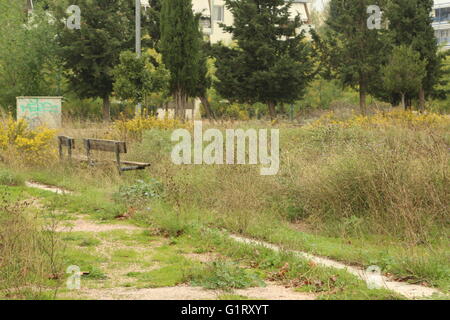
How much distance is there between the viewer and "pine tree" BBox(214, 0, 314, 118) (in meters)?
35.7

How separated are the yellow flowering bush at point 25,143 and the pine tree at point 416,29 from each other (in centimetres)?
2398

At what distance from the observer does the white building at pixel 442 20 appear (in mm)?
85375

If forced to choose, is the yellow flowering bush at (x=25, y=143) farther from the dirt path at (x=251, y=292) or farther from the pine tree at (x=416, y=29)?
the pine tree at (x=416, y=29)

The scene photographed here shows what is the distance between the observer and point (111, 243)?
9.23 meters

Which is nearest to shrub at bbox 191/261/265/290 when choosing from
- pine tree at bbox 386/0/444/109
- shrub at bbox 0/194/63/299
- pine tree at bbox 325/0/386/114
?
shrub at bbox 0/194/63/299

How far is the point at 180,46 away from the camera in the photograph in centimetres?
2625

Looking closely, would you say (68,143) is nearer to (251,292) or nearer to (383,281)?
(251,292)

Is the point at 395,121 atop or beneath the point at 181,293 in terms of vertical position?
atop

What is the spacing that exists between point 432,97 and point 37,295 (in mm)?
36765

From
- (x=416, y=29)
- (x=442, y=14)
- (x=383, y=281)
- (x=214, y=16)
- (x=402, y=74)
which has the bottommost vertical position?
(x=383, y=281)

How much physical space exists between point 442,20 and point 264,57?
5738cm

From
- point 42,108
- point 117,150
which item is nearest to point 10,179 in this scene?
point 117,150

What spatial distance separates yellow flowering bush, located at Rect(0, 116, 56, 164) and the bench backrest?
192 cm
